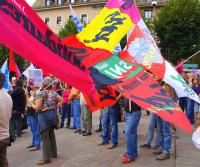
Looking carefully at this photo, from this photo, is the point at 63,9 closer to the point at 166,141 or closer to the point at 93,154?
the point at 93,154

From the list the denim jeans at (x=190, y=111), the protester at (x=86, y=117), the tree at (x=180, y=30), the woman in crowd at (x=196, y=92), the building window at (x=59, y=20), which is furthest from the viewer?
the building window at (x=59, y=20)

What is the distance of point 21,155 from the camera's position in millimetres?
8461

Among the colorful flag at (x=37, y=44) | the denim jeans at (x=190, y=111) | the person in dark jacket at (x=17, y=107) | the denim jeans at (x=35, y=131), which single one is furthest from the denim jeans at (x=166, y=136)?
the denim jeans at (x=190, y=111)

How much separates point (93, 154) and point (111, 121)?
2.84ft

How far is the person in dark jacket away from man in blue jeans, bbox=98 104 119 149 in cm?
252

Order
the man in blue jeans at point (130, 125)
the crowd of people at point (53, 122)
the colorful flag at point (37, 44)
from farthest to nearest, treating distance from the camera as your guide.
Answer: the man in blue jeans at point (130, 125), the crowd of people at point (53, 122), the colorful flag at point (37, 44)

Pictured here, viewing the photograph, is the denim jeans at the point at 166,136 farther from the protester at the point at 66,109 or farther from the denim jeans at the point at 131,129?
the protester at the point at 66,109

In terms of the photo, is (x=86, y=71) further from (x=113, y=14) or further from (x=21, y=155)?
(x=21, y=155)

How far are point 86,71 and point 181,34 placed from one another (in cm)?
3712

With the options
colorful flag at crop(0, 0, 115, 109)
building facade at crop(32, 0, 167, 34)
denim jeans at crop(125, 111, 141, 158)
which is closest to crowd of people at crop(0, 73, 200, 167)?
denim jeans at crop(125, 111, 141, 158)

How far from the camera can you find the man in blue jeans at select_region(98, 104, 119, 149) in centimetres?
856

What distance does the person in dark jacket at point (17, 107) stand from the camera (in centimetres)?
1016

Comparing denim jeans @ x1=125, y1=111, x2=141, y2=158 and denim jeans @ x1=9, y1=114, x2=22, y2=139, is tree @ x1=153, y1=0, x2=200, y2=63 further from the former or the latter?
denim jeans @ x1=125, y1=111, x2=141, y2=158

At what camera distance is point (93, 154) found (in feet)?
26.9
